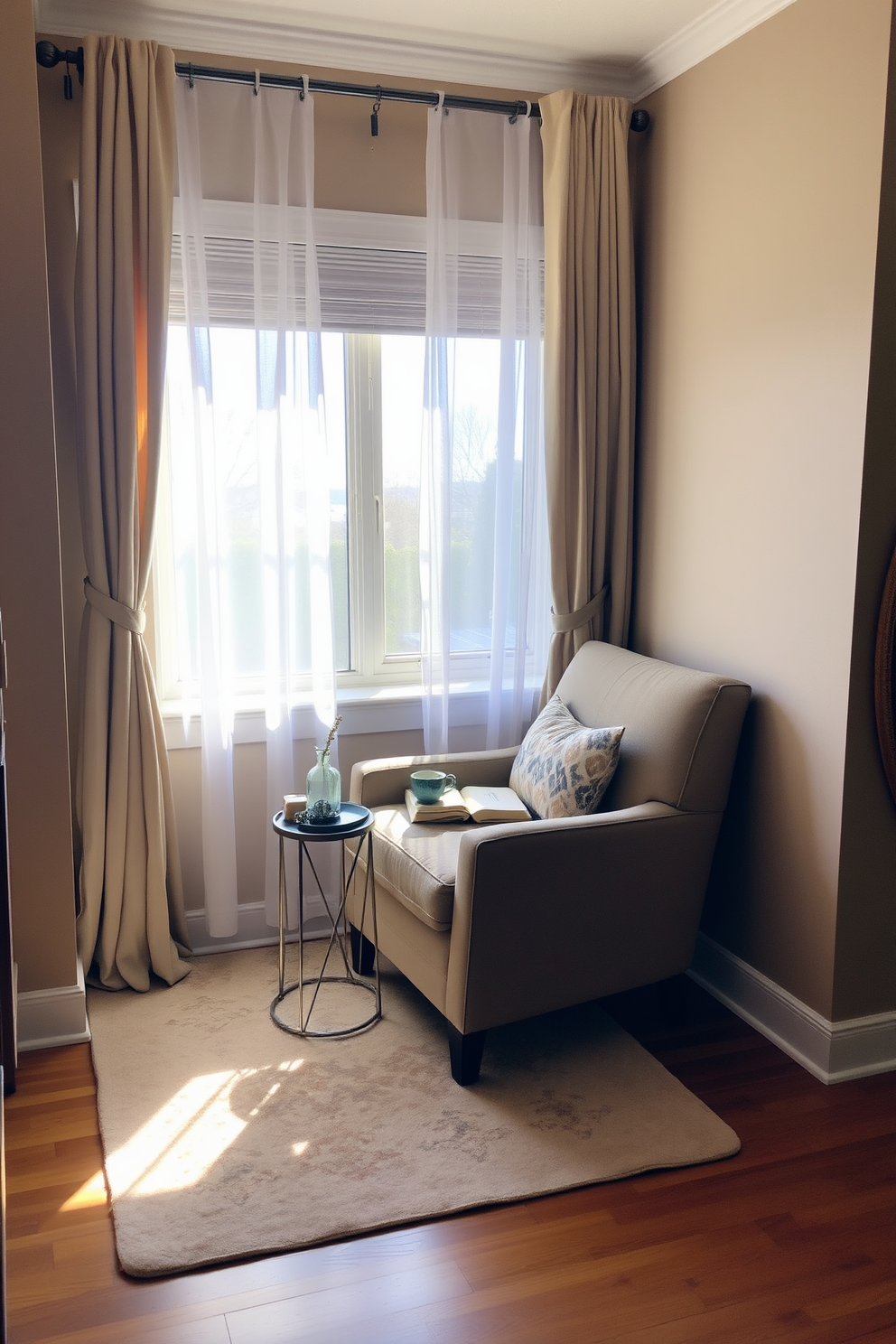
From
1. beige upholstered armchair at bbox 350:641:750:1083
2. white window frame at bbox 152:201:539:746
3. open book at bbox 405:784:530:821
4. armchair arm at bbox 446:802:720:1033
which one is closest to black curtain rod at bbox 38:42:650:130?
white window frame at bbox 152:201:539:746

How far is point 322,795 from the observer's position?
8.91 ft

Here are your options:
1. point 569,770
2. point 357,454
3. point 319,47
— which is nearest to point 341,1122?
point 569,770

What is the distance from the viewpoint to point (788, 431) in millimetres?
2652

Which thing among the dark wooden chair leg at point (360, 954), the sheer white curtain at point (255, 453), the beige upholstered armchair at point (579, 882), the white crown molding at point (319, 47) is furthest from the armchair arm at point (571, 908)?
the white crown molding at point (319, 47)

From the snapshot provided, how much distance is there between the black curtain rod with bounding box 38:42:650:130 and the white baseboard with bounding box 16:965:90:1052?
2.40m

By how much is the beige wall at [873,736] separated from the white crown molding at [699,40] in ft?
2.04

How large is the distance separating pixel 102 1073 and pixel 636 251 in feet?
9.45

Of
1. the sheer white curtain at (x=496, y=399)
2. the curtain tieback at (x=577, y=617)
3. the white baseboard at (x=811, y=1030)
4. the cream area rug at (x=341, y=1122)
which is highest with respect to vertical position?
the sheer white curtain at (x=496, y=399)

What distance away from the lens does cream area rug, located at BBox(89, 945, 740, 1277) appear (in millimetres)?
2078

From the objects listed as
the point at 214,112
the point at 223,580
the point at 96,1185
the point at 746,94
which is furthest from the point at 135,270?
the point at 96,1185

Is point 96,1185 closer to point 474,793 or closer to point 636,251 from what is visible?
point 474,793

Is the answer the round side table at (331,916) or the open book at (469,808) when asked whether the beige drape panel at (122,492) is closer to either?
the round side table at (331,916)

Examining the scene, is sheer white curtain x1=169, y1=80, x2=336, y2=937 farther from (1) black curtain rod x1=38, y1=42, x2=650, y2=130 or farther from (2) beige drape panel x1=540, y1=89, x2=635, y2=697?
(2) beige drape panel x1=540, y1=89, x2=635, y2=697

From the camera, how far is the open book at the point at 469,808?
2875mm
